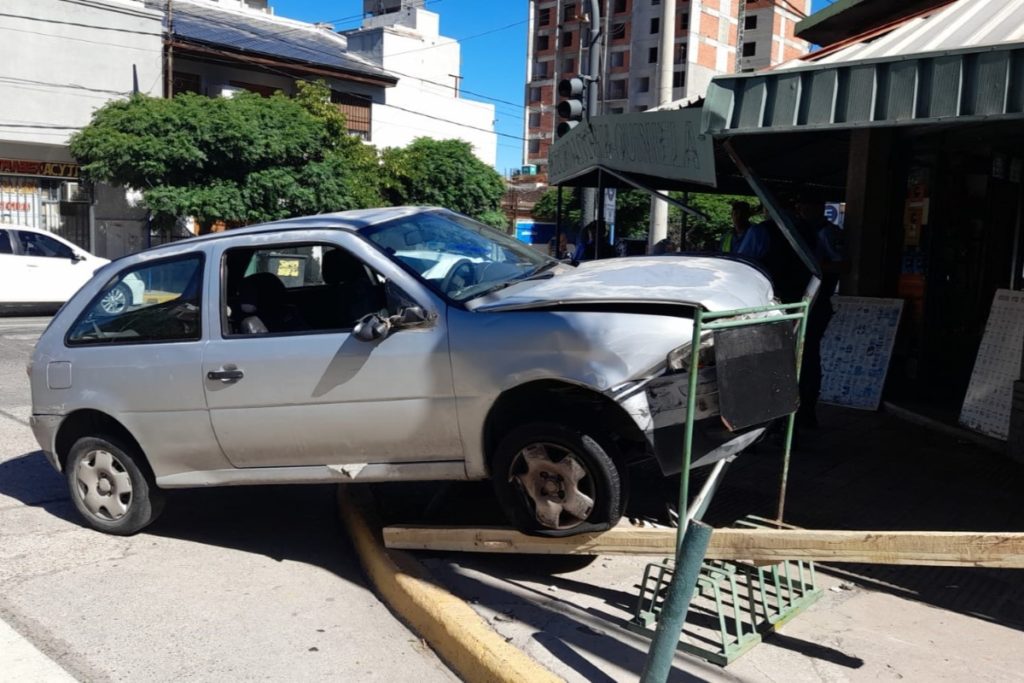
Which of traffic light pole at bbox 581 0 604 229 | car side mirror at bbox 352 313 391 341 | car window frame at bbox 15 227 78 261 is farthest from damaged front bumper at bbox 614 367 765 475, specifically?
car window frame at bbox 15 227 78 261

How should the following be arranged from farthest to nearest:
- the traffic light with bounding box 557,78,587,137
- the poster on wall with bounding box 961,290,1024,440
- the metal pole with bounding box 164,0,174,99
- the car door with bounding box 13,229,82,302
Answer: the metal pole with bounding box 164,0,174,99, the car door with bounding box 13,229,82,302, the traffic light with bounding box 557,78,587,137, the poster on wall with bounding box 961,290,1024,440

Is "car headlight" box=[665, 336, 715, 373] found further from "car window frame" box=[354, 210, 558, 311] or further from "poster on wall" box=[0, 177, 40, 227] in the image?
"poster on wall" box=[0, 177, 40, 227]

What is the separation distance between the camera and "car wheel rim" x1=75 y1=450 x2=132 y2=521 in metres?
5.56

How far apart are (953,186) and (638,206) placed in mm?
33785

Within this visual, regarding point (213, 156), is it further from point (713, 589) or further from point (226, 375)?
point (713, 589)

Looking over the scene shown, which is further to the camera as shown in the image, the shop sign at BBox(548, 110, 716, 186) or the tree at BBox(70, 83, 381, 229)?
the tree at BBox(70, 83, 381, 229)

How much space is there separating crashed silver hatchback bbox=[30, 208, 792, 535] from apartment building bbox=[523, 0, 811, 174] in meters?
73.6

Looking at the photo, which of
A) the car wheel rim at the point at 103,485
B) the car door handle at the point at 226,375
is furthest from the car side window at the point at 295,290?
the car wheel rim at the point at 103,485

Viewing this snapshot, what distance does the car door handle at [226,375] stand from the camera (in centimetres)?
500

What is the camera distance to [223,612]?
4.61m

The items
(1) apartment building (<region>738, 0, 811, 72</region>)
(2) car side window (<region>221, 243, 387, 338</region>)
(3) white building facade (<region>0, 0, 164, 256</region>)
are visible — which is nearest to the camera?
(2) car side window (<region>221, 243, 387, 338</region>)

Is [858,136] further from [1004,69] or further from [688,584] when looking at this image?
[688,584]

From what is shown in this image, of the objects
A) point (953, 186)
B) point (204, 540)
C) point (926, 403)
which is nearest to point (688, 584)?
point (204, 540)

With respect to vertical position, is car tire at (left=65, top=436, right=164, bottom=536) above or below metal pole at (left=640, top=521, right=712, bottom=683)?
below
